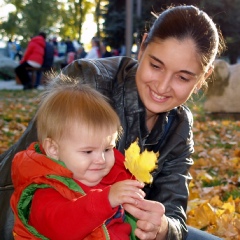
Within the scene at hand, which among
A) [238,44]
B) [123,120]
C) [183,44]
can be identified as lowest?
[238,44]

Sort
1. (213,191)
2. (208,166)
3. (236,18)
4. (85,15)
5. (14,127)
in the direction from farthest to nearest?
1. (85,15)
2. (236,18)
3. (14,127)
4. (208,166)
5. (213,191)

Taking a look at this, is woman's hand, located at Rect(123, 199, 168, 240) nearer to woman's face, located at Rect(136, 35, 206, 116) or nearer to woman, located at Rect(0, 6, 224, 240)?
woman, located at Rect(0, 6, 224, 240)

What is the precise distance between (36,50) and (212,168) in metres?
9.57

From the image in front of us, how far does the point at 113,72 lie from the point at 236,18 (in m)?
16.2

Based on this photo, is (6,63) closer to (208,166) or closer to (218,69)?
(218,69)

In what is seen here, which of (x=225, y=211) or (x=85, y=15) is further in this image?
(x=85, y=15)

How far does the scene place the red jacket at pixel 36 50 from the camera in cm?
1380

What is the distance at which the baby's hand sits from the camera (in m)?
1.67

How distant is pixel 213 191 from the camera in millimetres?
4223

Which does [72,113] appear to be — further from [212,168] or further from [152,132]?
[212,168]

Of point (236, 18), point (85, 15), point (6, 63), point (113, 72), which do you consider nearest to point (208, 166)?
point (113, 72)

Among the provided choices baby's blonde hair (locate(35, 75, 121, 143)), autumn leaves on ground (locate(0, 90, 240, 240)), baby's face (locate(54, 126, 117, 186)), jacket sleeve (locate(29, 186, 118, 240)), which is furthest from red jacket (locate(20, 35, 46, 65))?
jacket sleeve (locate(29, 186, 118, 240))

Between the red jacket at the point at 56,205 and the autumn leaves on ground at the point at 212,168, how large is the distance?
Result: 4.51 feet

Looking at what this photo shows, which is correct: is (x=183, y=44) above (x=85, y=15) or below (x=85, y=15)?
above
